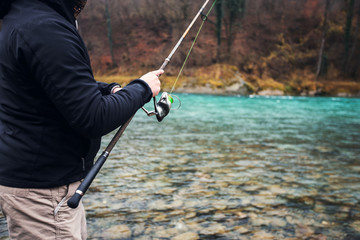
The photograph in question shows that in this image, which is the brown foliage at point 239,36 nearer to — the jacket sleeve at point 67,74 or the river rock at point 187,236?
the river rock at point 187,236

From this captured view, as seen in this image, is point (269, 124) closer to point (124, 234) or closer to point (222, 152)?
point (222, 152)

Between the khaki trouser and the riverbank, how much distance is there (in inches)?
1054

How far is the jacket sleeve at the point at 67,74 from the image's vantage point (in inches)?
53.3

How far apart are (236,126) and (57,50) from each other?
34.5 ft

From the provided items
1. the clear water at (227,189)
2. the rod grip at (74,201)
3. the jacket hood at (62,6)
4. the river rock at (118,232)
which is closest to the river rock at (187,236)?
the clear water at (227,189)

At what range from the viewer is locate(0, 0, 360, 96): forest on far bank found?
104ft

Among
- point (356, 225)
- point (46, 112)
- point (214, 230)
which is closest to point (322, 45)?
point (356, 225)

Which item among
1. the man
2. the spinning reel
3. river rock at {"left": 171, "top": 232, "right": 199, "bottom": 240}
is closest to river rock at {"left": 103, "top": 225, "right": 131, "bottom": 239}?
river rock at {"left": 171, "top": 232, "right": 199, "bottom": 240}

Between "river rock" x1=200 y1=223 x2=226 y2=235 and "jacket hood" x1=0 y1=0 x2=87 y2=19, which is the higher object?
"jacket hood" x1=0 y1=0 x2=87 y2=19

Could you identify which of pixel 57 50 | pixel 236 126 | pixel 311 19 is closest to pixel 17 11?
pixel 57 50

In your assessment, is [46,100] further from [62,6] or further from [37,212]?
[37,212]

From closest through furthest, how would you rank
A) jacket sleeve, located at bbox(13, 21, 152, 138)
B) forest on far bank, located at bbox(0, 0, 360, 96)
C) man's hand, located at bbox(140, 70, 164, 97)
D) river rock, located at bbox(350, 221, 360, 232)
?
1. jacket sleeve, located at bbox(13, 21, 152, 138)
2. man's hand, located at bbox(140, 70, 164, 97)
3. river rock, located at bbox(350, 221, 360, 232)
4. forest on far bank, located at bbox(0, 0, 360, 96)

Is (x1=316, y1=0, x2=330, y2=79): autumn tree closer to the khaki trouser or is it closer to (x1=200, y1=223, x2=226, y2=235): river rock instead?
(x1=200, y1=223, x2=226, y2=235): river rock

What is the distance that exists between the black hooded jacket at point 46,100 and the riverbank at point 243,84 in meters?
26.8
